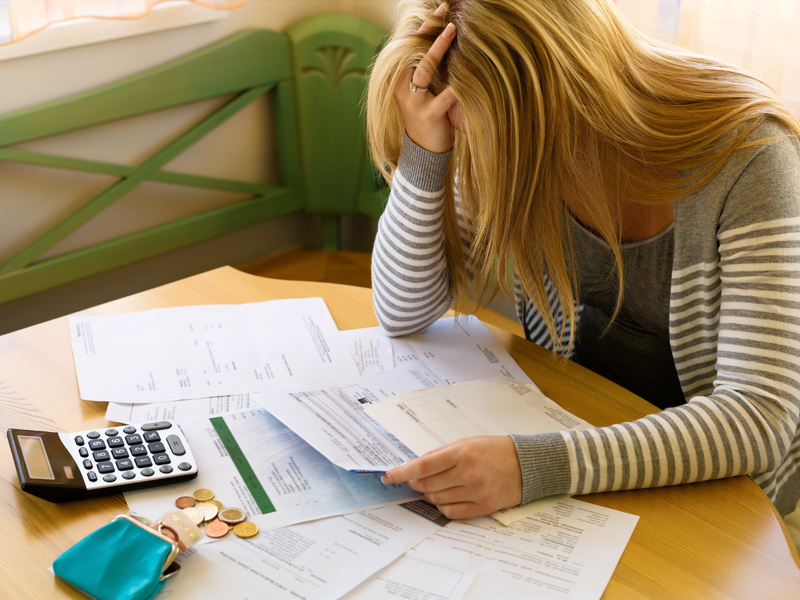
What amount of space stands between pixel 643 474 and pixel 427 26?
0.54m

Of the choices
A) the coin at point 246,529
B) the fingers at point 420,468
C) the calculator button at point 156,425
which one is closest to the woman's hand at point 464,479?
the fingers at point 420,468

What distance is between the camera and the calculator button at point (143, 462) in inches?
27.7

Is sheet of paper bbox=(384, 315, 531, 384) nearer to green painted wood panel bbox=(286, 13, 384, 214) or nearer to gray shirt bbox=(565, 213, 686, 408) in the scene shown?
gray shirt bbox=(565, 213, 686, 408)

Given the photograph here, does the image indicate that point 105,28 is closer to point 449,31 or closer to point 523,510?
point 449,31

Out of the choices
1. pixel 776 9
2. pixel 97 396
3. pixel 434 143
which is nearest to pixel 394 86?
pixel 434 143

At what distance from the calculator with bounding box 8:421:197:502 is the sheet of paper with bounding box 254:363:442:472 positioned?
4.5 inches

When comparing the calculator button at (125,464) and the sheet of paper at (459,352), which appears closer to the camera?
the calculator button at (125,464)

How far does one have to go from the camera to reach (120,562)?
0.59 metres

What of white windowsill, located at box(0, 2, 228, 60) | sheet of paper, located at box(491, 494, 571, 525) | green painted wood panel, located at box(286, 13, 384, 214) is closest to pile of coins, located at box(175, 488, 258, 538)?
sheet of paper, located at box(491, 494, 571, 525)

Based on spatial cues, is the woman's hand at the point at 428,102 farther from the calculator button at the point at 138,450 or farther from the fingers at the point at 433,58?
the calculator button at the point at 138,450

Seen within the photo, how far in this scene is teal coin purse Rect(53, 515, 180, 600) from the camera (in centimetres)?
57

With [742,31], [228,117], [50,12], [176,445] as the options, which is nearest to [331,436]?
[176,445]

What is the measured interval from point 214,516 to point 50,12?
1.36 m

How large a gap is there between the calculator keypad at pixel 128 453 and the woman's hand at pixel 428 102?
473 mm
